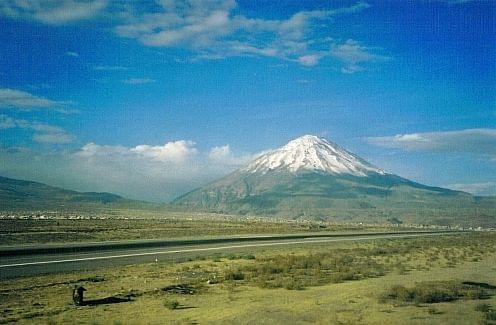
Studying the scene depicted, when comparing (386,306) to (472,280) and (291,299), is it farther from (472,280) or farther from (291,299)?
(472,280)

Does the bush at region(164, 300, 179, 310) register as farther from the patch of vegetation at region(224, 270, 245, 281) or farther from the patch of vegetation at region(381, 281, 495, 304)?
the patch of vegetation at region(381, 281, 495, 304)

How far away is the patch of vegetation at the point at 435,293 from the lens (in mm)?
17302

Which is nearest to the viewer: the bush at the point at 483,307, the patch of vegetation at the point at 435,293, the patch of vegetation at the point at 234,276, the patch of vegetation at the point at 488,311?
the patch of vegetation at the point at 488,311

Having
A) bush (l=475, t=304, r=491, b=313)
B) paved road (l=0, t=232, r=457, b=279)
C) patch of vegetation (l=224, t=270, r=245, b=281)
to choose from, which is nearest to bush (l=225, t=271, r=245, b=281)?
patch of vegetation (l=224, t=270, r=245, b=281)

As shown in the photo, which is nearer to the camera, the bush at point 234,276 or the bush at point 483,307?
the bush at point 483,307

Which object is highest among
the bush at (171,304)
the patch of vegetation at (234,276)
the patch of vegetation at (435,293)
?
the patch of vegetation at (435,293)

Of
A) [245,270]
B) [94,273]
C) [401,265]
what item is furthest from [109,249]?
[401,265]

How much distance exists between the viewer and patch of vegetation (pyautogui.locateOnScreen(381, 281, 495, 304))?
17.3 metres

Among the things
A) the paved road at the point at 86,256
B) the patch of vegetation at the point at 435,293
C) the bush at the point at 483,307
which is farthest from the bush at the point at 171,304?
the bush at the point at 483,307

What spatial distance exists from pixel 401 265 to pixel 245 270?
34.5 feet

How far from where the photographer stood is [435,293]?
17.9 m

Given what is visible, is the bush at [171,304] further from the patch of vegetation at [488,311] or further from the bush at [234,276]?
the patch of vegetation at [488,311]

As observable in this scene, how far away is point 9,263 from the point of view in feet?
86.8

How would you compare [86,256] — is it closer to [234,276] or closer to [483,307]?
[234,276]
